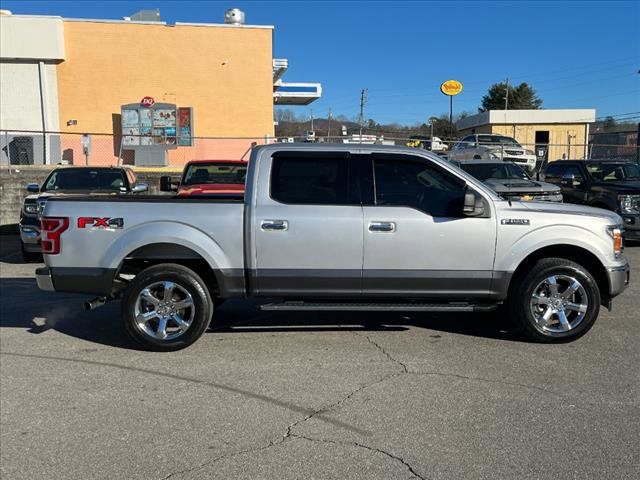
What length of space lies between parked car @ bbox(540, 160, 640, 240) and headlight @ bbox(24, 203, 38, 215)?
A: 35.7 ft

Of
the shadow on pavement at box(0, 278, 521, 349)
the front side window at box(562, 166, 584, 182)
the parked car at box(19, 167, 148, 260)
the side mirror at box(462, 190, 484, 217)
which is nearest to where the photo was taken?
the side mirror at box(462, 190, 484, 217)

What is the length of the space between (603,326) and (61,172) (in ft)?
34.3

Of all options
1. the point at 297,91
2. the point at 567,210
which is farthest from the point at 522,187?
the point at 297,91

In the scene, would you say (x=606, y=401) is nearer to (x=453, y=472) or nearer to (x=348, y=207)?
(x=453, y=472)

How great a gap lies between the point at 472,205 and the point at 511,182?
7.66 meters

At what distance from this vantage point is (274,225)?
5582 millimetres

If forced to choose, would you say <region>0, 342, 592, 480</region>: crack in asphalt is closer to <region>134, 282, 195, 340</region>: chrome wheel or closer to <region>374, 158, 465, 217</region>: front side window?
<region>134, 282, 195, 340</region>: chrome wheel

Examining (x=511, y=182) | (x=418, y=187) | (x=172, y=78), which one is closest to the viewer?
(x=418, y=187)

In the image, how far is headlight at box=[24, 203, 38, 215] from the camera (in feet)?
Result: 35.2

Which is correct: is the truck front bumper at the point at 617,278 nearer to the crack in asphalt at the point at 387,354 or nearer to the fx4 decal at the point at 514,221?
the fx4 decal at the point at 514,221

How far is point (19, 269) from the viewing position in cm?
1052

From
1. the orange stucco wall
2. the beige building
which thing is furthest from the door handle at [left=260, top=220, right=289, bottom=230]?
the beige building

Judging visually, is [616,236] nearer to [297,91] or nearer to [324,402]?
[324,402]

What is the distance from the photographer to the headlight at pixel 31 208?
423 inches
